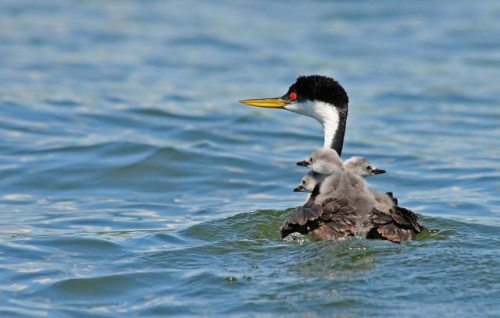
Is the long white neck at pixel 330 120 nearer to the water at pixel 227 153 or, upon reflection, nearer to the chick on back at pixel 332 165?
the water at pixel 227 153

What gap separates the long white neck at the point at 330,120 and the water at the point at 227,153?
0.89 meters

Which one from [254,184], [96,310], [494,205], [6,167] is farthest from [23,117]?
[96,310]

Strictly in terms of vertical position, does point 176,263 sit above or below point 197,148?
below

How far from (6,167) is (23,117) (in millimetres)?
2823

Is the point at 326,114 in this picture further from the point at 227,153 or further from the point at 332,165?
the point at 227,153

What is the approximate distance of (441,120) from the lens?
1630cm

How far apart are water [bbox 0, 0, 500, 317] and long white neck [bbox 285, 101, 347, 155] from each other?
2.91 ft

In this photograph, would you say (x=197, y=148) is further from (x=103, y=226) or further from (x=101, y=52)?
(x=101, y=52)

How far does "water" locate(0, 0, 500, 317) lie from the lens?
798 cm

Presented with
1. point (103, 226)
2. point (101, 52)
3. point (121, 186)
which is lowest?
point (103, 226)

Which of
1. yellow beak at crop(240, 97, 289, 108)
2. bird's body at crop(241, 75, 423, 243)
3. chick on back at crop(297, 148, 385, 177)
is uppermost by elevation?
yellow beak at crop(240, 97, 289, 108)

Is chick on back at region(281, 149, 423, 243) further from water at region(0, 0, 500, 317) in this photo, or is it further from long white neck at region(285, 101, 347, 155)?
long white neck at region(285, 101, 347, 155)

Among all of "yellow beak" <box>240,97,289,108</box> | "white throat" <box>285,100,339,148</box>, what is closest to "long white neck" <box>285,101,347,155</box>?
"white throat" <box>285,100,339,148</box>

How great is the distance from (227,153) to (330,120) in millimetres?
4116
